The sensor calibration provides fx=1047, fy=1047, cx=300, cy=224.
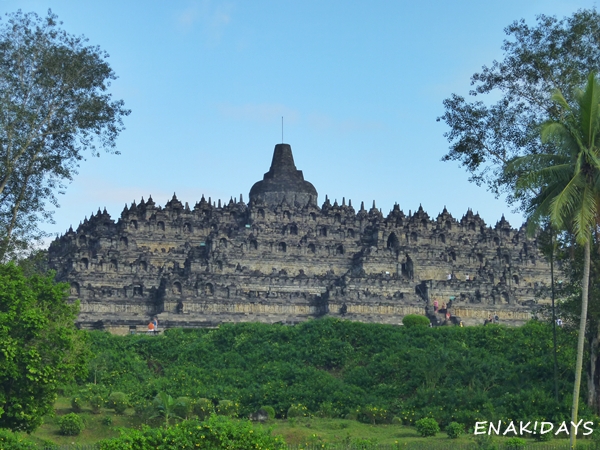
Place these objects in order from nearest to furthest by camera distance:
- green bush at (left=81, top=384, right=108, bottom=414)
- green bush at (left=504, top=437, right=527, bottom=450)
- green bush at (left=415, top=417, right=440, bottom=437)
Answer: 1. green bush at (left=504, top=437, right=527, bottom=450)
2. green bush at (left=415, top=417, right=440, bottom=437)
3. green bush at (left=81, top=384, right=108, bottom=414)

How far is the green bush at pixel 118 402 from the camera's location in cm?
4544

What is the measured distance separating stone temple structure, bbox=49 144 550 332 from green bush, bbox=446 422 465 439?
39.2 metres

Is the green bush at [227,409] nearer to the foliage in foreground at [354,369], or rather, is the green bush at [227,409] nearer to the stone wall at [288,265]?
the foliage in foreground at [354,369]

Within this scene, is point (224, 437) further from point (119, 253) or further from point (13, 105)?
point (119, 253)

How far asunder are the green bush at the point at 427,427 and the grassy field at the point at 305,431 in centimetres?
32

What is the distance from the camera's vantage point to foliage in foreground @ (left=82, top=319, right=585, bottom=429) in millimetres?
45531

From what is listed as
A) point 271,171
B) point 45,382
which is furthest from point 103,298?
point 45,382

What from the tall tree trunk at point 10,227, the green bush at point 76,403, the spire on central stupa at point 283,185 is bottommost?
the green bush at point 76,403

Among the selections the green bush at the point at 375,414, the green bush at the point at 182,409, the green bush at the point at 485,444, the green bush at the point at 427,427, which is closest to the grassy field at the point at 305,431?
the green bush at the point at 427,427

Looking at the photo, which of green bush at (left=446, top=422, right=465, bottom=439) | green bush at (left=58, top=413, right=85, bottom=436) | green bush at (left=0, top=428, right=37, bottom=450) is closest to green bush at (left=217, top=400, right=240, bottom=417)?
green bush at (left=58, top=413, right=85, bottom=436)

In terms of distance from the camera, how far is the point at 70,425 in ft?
139

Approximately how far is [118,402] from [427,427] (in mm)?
13625

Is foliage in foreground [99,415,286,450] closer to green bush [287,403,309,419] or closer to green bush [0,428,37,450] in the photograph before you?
green bush [0,428,37,450]

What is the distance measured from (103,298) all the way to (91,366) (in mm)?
27883
